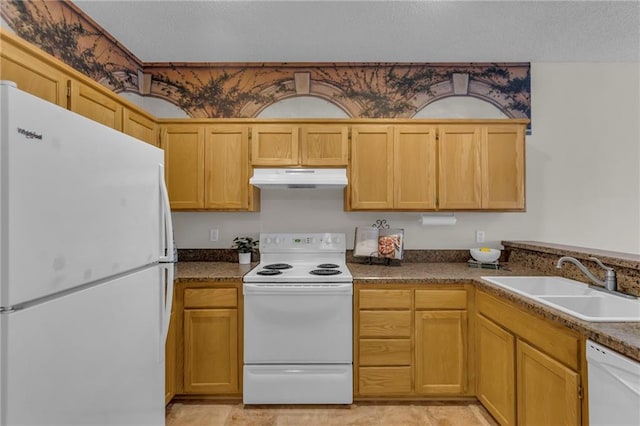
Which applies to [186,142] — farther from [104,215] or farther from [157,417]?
[157,417]

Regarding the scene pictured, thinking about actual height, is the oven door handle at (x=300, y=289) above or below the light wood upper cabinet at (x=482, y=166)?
below

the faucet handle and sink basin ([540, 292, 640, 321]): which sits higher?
the faucet handle

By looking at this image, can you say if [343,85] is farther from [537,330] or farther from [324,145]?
[537,330]

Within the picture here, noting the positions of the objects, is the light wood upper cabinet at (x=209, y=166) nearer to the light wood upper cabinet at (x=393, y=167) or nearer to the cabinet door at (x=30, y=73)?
the light wood upper cabinet at (x=393, y=167)

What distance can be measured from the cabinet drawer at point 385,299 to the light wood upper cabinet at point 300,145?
1060 mm

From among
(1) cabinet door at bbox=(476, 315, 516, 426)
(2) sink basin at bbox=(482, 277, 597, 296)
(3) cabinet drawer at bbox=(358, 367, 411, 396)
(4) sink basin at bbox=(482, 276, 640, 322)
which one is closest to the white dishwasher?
(4) sink basin at bbox=(482, 276, 640, 322)

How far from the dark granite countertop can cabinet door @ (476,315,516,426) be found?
0.26 meters

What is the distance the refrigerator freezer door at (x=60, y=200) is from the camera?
2.96 ft

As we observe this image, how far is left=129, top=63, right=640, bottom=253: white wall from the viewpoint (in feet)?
10.1

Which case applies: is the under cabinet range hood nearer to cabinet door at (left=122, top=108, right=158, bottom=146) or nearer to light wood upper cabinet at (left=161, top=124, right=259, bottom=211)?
light wood upper cabinet at (left=161, top=124, right=259, bottom=211)

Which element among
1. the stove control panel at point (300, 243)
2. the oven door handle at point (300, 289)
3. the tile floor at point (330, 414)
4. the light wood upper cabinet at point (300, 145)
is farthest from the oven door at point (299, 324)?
the light wood upper cabinet at point (300, 145)

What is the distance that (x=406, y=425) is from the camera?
7.29 ft

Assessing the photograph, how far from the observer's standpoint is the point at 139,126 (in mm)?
2469

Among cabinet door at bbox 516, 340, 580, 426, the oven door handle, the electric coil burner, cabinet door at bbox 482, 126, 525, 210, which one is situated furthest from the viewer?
cabinet door at bbox 482, 126, 525, 210
